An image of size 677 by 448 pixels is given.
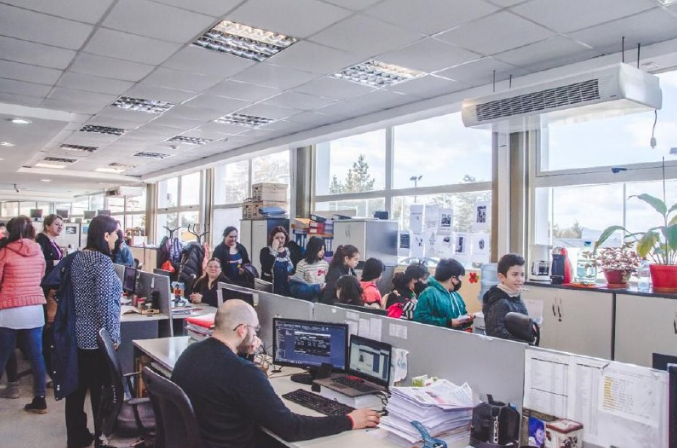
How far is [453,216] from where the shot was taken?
5824mm

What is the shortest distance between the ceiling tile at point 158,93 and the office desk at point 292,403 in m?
2.77

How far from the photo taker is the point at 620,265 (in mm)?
3795

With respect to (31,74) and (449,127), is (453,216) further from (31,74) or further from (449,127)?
(31,74)

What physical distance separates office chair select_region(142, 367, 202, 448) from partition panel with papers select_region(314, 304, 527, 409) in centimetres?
97

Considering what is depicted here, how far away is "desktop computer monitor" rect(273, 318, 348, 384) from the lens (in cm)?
262

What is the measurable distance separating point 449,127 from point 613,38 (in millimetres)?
2504

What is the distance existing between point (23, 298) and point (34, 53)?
1959mm

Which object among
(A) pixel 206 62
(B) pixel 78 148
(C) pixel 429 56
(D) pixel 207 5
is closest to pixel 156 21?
(D) pixel 207 5

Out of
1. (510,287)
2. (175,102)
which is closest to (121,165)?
(175,102)

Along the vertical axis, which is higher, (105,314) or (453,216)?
(453,216)

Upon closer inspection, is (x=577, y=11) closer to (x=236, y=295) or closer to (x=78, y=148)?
(x=236, y=295)

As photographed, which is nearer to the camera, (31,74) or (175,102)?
(31,74)

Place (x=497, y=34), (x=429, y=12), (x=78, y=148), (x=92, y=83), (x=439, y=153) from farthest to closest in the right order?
(x=78, y=148), (x=439, y=153), (x=92, y=83), (x=497, y=34), (x=429, y=12)

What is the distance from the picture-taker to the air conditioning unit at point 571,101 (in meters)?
3.46
